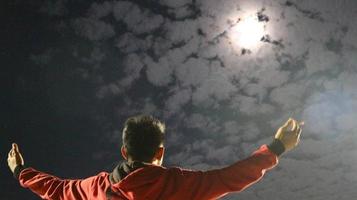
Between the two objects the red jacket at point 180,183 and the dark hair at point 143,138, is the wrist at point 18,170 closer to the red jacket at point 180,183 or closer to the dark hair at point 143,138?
the red jacket at point 180,183

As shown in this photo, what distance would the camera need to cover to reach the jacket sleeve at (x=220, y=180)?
2660 millimetres

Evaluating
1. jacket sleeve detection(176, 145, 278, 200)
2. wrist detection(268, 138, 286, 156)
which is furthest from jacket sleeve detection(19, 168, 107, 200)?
wrist detection(268, 138, 286, 156)

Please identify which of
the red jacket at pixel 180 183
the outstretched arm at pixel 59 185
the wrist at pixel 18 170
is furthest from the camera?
the wrist at pixel 18 170

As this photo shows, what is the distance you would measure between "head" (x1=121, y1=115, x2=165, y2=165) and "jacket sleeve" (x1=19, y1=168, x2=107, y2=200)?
Answer: 0.90 ft

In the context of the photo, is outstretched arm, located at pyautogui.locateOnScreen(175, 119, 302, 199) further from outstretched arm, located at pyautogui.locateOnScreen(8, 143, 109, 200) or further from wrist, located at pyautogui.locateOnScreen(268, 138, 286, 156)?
outstretched arm, located at pyautogui.locateOnScreen(8, 143, 109, 200)

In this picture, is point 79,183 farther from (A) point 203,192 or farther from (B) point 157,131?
(A) point 203,192

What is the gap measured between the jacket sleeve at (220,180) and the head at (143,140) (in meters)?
0.29

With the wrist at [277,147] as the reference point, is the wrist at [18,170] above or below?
below

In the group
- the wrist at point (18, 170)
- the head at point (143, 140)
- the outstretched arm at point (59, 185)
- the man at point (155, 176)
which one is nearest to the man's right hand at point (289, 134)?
the man at point (155, 176)

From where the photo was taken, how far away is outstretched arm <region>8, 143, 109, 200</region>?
2.79 meters

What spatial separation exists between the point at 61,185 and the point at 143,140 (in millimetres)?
776

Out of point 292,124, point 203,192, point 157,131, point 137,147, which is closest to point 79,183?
point 137,147

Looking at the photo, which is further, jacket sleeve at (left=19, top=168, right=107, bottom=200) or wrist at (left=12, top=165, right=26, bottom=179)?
wrist at (left=12, top=165, right=26, bottom=179)

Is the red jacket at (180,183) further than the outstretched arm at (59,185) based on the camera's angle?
No
